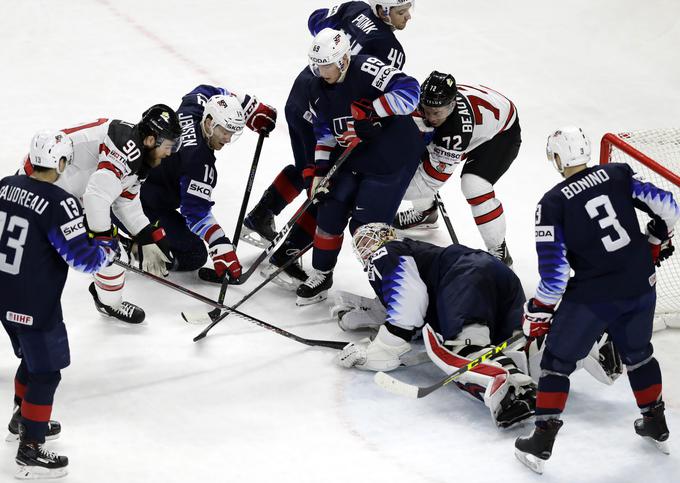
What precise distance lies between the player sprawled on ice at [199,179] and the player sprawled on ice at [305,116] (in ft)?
0.59

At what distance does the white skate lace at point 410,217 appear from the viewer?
5789 mm

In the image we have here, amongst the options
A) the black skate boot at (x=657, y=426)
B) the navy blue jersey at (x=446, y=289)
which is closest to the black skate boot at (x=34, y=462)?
the navy blue jersey at (x=446, y=289)

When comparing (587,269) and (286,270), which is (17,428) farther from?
(587,269)

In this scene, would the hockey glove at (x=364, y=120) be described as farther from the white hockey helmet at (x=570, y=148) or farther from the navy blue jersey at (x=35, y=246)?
the navy blue jersey at (x=35, y=246)

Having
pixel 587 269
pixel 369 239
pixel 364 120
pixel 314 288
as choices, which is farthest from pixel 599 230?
pixel 314 288

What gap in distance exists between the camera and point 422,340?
15.5 ft

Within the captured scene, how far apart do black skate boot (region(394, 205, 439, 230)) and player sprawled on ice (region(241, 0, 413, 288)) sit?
0.57 metres

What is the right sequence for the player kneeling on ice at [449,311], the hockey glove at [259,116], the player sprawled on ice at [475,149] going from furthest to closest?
1. the hockey glove at [259,116]
2. the player sprawled on ice at [475,149]
3. the player kneeling on ice at [449,311]

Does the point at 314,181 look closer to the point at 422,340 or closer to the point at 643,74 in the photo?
the point at 422,340

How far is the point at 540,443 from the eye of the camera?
12.5 ft

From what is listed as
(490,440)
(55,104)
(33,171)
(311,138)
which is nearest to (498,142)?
(311,138)

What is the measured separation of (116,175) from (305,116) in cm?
115

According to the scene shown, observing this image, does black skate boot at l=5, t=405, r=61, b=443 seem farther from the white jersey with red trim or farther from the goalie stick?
the goalie stick

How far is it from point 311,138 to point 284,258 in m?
0.59
